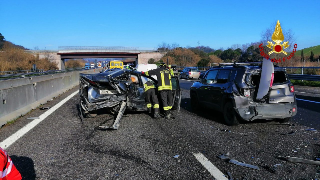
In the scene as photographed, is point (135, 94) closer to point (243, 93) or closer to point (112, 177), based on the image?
point (243, 93)

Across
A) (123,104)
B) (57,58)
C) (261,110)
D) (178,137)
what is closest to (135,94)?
(123,104)

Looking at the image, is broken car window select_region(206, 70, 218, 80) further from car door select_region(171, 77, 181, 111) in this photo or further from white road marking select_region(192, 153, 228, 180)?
white road marking select_region(192, 153, 228, 180)

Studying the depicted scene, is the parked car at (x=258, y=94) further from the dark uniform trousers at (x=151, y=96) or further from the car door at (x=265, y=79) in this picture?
the dark uniform trousers at (x=151, y=96)

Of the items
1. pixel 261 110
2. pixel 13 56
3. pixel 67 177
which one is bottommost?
pixel 67 177

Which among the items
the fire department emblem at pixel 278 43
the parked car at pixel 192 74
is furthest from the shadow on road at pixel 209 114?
the parked car at pixel 192 74

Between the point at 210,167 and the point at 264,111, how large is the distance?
3.30m

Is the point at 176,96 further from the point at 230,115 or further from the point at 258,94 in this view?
the point at 258,94

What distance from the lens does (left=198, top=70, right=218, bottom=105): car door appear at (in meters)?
8.95

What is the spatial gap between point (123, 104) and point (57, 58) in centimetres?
7926

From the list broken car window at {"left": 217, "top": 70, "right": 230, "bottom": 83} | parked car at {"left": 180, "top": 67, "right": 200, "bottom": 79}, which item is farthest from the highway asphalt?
parked car at {"left": 180, "top": 67, "right": 200, "bottom": 79}

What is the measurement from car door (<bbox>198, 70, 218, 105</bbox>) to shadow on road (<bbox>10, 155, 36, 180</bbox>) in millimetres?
5356

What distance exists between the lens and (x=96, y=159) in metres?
5.16

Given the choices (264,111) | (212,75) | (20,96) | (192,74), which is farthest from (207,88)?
(192,74)

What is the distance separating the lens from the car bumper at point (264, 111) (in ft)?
24.0
